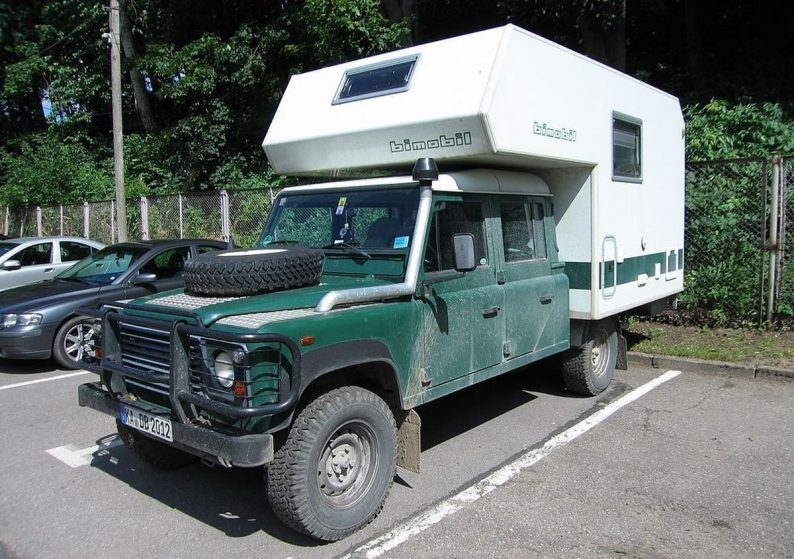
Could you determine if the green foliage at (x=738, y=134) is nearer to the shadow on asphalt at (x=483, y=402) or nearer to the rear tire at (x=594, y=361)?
the rear tire at (x=594, y=361)

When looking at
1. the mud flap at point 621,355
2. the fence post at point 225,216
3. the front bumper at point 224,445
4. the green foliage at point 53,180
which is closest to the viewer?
the front bumper at point 224,445

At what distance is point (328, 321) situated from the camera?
3.62m

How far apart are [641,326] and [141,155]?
18.1m

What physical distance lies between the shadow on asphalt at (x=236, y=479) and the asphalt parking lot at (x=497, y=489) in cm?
1

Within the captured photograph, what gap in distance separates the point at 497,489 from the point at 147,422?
92.4 inches

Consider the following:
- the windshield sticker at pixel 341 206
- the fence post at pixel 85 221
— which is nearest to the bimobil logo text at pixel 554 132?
the windshield sticker at pixel 341 206

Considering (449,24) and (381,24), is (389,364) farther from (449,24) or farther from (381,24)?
(449,24)

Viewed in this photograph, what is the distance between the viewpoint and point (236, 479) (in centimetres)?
472

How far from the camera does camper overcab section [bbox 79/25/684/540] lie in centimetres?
351

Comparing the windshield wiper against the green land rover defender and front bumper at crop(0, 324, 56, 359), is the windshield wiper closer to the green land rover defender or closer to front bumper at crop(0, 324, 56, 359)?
the green land rover defender

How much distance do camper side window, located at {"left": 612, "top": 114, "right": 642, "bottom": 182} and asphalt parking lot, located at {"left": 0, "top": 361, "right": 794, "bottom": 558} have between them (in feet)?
7.45

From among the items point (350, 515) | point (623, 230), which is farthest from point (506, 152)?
point (350, 515)

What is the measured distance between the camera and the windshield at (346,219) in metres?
4.44

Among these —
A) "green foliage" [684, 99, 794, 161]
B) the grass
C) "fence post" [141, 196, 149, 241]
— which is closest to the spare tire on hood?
the grass
